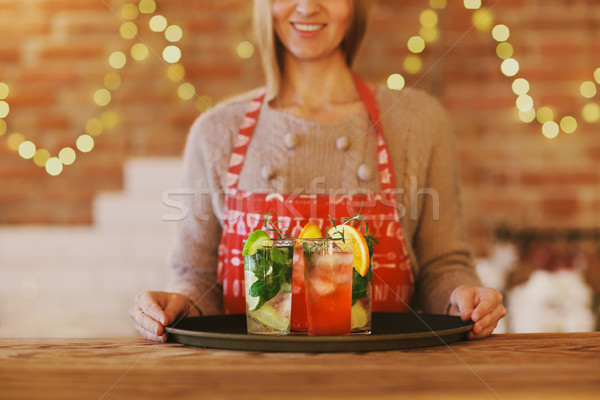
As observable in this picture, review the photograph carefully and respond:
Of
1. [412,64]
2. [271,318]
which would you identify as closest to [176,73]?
[412,64]

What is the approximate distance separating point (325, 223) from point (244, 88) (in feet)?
5.65

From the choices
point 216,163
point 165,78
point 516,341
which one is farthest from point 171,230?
point 516,341


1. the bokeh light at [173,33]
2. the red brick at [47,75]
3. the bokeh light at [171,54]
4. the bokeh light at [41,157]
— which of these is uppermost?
the bokeh light at [173,33]

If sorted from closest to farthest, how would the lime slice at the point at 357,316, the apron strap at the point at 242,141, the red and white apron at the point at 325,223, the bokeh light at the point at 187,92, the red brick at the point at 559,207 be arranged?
1. the lime slice at the point at 357,316
2. the red and white apron at the point at 325,223
3. the apron strap at the point at 242,141
4. the red brick at the point at 559,207
5. the bokeh light at the point at 187,92

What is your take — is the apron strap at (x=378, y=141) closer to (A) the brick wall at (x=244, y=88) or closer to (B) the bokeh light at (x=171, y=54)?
(A) the brick wall at (x=244, y=88)

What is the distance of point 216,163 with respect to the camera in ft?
4.61

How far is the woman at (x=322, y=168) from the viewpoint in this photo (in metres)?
1.32

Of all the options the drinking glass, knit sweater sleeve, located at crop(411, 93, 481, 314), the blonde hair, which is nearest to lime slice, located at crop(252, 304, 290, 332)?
the drinking glass

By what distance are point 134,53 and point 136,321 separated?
212cm

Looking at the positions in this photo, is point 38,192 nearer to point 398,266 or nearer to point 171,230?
point 171,230

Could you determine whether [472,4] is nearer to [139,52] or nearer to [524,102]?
[524,102]

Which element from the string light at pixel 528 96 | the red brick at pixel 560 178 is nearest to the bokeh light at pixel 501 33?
the string light at pixel 528 96

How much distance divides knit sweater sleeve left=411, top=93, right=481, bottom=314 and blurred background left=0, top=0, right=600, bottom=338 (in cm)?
121

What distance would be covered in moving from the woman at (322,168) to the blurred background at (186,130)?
4.03 feet
